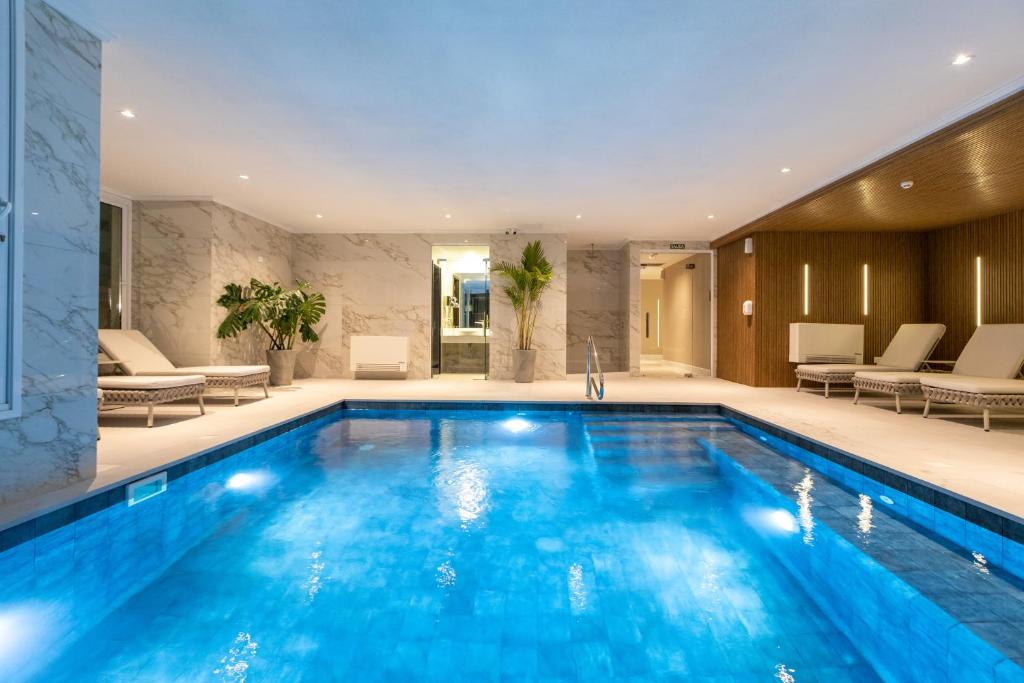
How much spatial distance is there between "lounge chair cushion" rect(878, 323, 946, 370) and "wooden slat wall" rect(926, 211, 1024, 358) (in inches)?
30.4

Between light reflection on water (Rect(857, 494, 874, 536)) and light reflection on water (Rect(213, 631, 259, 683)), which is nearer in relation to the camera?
light reflection on water (Rect(213, 631, 259, 683))

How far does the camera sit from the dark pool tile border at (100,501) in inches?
102

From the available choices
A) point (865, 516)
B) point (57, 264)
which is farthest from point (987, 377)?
point (57, 264)

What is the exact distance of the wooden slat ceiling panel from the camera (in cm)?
464

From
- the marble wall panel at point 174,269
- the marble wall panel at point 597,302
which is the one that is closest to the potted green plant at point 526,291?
the marble wall panel at point 597,302

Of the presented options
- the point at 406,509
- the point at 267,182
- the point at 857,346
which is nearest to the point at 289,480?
the point at 406,509

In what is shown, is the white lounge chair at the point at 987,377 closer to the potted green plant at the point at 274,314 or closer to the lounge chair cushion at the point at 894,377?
the lounge chair cushion at the point at 894,377

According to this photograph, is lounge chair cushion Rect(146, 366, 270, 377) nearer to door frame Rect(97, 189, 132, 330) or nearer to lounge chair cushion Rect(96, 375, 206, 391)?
lounge chair cushion Rect(96, 375, 206, 391)

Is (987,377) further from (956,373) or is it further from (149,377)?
(149,377)

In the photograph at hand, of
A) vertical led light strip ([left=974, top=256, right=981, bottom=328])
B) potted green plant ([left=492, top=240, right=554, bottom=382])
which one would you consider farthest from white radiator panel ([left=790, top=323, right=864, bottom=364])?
potted green plant ([left=492, top=240, right=554, bottom=382])

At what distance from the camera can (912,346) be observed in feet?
25.3

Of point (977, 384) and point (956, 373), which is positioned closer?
point (977, 384)

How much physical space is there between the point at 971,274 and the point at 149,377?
1092cm

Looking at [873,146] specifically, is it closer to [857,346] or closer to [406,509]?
[857,346]
